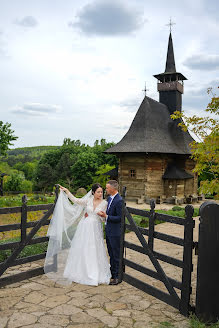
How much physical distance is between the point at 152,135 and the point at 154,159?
7.22 ft

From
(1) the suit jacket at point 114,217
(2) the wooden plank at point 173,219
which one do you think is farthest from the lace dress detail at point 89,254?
(2) the wooden plank at point 173,219

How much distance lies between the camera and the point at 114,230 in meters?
6.18

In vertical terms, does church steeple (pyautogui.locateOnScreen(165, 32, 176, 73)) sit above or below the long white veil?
above

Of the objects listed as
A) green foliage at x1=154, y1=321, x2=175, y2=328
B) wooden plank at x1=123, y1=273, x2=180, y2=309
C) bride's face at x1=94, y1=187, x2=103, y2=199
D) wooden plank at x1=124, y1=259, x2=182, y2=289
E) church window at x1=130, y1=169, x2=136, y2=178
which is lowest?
green foliage at x1=154, y1=321, x2=175, y2=328

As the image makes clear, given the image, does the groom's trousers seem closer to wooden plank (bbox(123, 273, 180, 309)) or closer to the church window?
wooden plank (bbox(123, 273, 180, 309))

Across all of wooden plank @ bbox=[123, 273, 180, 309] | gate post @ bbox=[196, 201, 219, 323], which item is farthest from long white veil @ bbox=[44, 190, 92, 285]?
gate post @ bbox=[196, 201, 219, 323]

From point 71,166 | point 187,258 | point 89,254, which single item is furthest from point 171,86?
point 187,258

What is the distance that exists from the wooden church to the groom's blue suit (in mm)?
17574

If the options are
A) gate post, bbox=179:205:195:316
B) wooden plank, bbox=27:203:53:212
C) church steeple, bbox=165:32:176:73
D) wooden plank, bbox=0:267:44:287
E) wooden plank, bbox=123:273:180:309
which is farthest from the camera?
church steeple, bbox=165:32:176:73

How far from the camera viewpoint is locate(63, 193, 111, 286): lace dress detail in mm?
5879

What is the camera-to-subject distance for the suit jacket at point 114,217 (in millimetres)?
6109

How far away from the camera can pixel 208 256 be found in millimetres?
4430

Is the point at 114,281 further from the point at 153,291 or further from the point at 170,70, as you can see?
the point at 170,70

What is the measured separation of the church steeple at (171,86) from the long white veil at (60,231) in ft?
83.7
